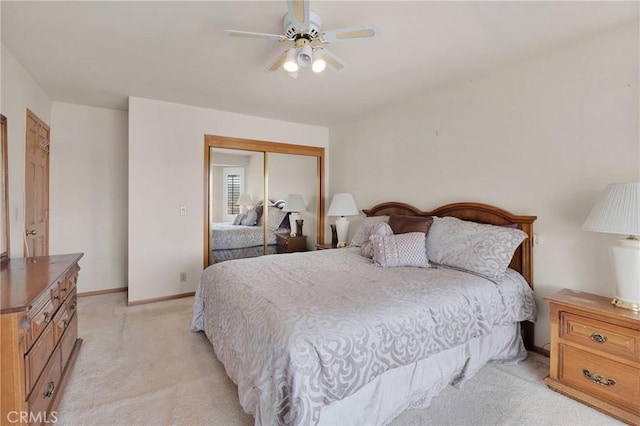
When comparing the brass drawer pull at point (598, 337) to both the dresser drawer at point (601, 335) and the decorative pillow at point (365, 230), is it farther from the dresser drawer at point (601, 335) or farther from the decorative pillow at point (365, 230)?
the decorative pillow at point (365, 230)

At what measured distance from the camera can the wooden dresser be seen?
1.27m

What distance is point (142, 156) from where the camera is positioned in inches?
142

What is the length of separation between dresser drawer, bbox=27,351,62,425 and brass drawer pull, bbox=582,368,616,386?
3.06m

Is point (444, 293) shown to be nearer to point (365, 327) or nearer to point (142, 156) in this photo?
point (365, 327)

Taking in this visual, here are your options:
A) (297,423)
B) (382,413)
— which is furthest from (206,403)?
(382,413)

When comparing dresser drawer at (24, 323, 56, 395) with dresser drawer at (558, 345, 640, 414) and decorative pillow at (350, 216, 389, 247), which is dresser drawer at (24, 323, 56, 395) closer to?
decorative pillow at (350, 216, 389, 247)

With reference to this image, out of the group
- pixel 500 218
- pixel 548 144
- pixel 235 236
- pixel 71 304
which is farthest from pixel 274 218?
pixel 548 144

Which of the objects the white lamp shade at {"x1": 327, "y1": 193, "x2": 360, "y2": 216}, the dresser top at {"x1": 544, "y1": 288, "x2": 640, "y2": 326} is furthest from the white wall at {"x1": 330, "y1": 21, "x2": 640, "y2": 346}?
the white lamp shade at {"x1": 327, "y1": 193, "x2": 360, "y2": 216}

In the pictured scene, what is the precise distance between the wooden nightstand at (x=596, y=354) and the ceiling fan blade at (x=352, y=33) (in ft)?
6.92

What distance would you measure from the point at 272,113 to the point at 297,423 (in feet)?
12.3

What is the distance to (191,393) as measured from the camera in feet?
6.40

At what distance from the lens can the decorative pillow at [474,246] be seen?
227 centimetres

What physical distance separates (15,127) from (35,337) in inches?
82.0

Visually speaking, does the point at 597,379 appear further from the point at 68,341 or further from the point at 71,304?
the point at 71,304
